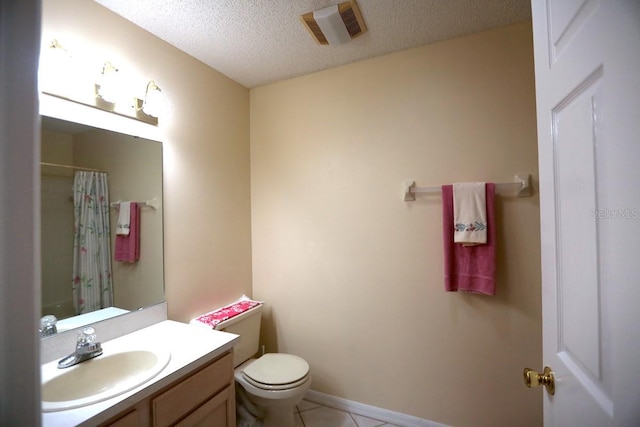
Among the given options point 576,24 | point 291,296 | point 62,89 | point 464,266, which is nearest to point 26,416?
point 576,24

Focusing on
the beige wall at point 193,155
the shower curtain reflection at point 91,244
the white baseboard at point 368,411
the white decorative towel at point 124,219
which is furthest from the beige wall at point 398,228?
the shower curtain reflection at point 91,244

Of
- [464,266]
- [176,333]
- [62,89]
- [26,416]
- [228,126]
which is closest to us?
[26,416]

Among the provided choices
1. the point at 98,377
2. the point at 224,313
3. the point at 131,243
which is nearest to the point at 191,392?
the point at 98,377

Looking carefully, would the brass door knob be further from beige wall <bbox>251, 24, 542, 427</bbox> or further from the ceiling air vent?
the ceiling air vent

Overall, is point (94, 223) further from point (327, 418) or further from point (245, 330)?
point (327, 418)

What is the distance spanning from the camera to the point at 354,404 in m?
1.91

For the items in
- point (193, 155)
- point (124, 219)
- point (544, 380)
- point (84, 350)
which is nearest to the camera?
point (544, 380)

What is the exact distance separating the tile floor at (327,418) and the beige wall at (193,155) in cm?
97

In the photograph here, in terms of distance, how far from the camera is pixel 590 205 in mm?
550

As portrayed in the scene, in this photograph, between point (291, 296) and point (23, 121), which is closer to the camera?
point (23, 121)

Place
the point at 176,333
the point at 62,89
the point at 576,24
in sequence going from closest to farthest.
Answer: the point at 576,24
the point at 62,89
the point at 176,333

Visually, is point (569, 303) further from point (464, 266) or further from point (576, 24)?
point (464, 266)

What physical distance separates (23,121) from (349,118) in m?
1.80

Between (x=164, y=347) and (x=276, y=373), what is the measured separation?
70 centimetres
